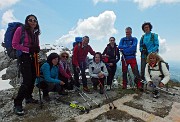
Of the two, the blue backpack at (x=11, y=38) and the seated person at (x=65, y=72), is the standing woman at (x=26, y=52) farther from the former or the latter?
the seated person at (x=65, y=72)

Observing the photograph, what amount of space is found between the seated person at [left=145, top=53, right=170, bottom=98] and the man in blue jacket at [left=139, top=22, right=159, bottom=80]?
0.64 m

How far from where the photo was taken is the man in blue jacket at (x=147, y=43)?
11617mm

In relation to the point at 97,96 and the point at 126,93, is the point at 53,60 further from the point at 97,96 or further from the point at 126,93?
the point at 126,93

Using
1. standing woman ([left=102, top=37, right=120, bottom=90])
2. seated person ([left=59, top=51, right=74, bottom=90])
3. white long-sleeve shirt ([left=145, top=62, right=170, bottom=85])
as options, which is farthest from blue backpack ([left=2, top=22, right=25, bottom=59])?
white long-sleeve shirt ([left=145, top=62, right=170, bottom=85])

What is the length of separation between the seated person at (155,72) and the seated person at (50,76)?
4.22 metres

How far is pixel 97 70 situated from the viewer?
11828 millimetres

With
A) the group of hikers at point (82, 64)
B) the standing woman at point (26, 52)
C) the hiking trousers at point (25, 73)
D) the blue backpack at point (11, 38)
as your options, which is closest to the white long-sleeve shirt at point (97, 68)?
the group of hikers at point (82, 64)

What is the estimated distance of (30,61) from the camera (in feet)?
29.5

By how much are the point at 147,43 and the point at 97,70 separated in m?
2.86

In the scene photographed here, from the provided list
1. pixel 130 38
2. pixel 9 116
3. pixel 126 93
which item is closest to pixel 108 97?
pixel 126 93

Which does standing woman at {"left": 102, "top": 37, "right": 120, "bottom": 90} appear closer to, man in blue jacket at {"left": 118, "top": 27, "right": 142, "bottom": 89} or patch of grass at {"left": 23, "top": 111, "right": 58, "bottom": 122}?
man in blue jacket at {"left": 118, "top": 27, "right": 142, "bottom": 89}

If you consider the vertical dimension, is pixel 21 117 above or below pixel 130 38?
below

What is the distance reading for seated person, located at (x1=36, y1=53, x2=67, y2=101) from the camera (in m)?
9.93

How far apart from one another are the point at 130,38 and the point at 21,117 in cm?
662
